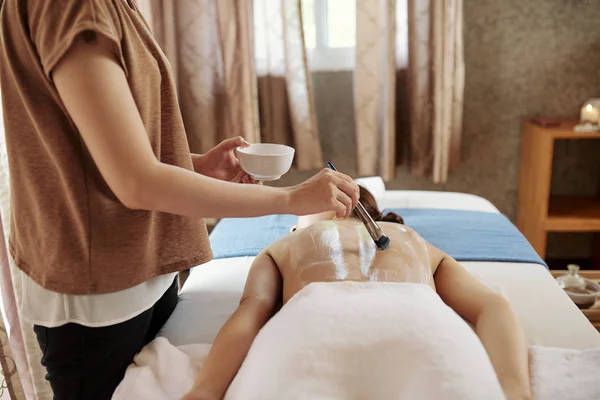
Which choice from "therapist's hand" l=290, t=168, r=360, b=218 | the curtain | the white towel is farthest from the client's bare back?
the curtain

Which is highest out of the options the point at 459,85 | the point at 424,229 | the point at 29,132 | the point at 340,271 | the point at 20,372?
→ the point at 29,132

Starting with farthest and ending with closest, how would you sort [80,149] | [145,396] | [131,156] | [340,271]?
[340,271]
[145,396]
[80,149]
[131,156]

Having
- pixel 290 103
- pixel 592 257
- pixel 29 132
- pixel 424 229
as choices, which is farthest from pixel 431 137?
pixel 29 132

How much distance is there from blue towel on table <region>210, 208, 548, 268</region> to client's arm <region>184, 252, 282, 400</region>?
46cm

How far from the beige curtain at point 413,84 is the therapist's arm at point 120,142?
1.91 metres

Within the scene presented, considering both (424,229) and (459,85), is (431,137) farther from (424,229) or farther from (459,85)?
(424,229)

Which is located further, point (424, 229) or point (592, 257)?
point (592, 257)

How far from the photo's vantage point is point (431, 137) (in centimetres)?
274

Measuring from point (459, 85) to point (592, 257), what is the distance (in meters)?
1.21

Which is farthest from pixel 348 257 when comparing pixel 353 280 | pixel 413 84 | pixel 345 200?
pixel 413 84

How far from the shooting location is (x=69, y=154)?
0.89 m

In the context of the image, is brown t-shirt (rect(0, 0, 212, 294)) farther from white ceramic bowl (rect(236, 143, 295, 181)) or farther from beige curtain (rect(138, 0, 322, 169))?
beige curtain (rect(138, 0, 322, 169))

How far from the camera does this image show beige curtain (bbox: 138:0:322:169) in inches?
103

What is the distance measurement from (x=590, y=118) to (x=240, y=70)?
161cm
